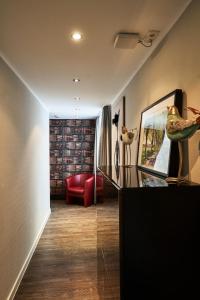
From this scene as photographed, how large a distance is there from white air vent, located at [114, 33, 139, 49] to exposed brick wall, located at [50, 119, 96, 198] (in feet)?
16.2

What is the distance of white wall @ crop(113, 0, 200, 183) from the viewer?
4.29 ft

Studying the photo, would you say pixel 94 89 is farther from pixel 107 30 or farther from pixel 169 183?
pixel 169 183

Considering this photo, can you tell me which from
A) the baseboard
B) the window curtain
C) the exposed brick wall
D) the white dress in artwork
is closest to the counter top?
the white dress in artwork

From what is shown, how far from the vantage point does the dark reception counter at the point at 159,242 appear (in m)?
1.08

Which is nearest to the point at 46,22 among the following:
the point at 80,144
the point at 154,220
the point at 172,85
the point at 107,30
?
the point at 107,30

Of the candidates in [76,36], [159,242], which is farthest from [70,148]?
[159,242]

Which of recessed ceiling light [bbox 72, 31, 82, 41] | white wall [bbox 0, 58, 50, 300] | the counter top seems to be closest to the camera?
the counter top

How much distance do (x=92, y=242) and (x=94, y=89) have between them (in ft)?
7.57

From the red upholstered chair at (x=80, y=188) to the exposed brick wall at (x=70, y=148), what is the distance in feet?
1.11

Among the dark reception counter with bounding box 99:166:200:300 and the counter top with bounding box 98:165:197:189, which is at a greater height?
the counter top with bounding box 98:165:197:189

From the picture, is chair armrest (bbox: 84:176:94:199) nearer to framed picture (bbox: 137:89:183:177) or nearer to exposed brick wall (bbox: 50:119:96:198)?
exposed brick wall (bbox: 50:119:96:198)

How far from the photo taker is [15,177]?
250cm

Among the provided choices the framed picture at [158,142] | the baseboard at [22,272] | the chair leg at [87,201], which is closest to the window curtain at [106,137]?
the chair leg at [87,201]

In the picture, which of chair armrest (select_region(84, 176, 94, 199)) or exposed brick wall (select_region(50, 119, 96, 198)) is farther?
exposed brick wall (select_region(50, 119, 96, 198))
